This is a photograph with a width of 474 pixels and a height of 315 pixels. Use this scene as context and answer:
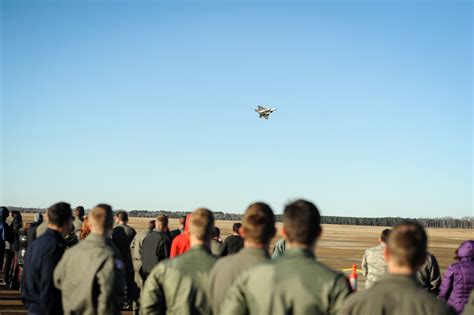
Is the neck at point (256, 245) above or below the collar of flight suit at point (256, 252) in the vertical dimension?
above

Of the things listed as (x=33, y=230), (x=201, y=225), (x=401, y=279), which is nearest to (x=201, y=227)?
(x=201, y=225)

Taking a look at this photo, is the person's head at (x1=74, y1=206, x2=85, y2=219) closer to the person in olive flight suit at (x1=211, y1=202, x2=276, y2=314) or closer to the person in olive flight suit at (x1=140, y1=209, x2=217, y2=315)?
the person in olive flight suit at (x1=140, y1=209, x2=217, y2=315)

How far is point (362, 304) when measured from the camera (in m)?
3.20

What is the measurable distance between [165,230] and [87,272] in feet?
18.2

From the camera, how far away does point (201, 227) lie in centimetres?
491

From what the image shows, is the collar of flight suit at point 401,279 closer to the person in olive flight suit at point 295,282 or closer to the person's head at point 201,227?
the person in olive flight suit at point 295,282

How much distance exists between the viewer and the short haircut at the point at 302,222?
142 inches

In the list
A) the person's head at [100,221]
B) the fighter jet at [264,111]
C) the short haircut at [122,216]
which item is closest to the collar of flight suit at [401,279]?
the person's head at [100,221]

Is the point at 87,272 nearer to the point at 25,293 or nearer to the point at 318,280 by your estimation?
the point at 25,293

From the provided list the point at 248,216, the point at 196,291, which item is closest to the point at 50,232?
the point at 196,291

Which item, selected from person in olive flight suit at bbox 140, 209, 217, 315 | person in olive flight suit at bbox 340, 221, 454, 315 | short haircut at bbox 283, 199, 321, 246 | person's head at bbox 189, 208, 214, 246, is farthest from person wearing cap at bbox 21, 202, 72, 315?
person in olive flight suit at bbox 340, 221, 454, 315

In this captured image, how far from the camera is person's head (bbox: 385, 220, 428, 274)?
3.24m

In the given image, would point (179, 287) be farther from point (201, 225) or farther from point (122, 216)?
point (122, 216)

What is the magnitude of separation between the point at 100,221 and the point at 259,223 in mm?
1878
